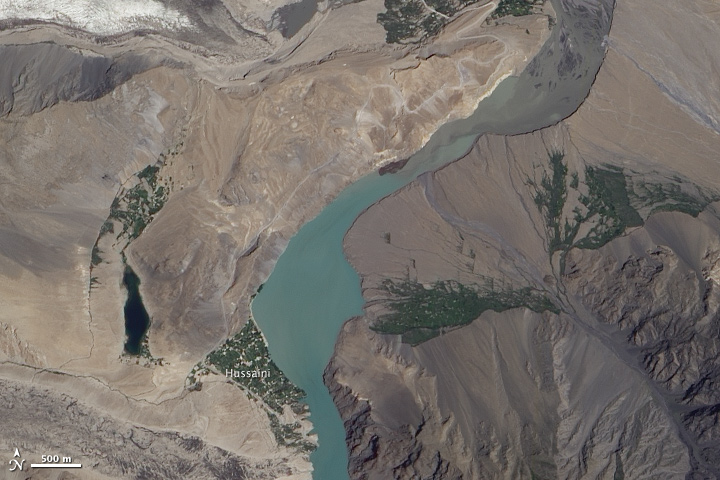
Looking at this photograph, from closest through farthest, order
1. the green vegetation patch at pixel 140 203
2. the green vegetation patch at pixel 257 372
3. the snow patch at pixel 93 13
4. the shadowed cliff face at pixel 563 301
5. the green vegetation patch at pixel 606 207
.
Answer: the shadowed cliff face at pixel 563 301
the green vegetation patch at pixel 606 207
the green vegetation patch at pixel 140 203
the snow patch at pixel 93 13
the green vegetation patch at pixel 257 372

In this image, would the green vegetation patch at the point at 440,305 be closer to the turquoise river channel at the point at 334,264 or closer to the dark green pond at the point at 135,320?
the turquoise river channel at the point at 334,264

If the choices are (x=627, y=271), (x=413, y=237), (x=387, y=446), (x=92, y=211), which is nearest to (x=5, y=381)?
(x=92, y=211)

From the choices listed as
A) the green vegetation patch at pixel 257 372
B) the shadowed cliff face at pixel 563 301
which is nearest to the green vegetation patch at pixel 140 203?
the green vegetation patch at pixel 257 372

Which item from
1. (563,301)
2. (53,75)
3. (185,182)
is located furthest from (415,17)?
(53,75)

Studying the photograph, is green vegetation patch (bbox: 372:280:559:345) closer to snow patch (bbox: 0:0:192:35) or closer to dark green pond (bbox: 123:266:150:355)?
dark green pond (bbox: 123:266:150:355)

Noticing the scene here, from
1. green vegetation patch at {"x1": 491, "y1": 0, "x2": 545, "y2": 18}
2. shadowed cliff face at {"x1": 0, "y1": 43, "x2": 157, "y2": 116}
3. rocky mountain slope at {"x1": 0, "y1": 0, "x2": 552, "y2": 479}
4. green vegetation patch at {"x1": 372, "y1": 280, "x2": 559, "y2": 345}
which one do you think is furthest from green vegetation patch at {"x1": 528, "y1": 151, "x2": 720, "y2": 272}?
shadowed cliff face at {"x1": 0, "y1": 43, "x2": 157, "y2": 116}

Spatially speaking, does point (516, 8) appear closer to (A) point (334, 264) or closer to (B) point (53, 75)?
(A) point (334, 264)
